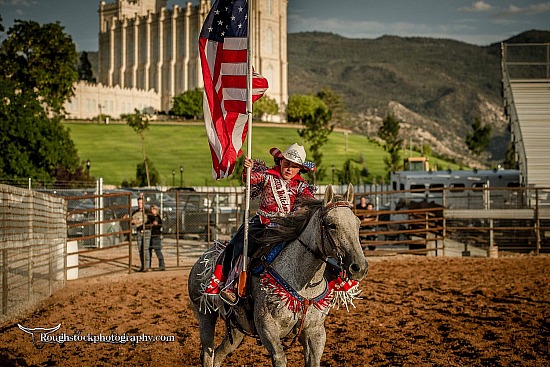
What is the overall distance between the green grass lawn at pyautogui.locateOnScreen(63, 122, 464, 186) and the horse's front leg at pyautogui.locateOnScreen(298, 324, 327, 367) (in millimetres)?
55767

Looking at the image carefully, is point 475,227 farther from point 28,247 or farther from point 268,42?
point 268,42

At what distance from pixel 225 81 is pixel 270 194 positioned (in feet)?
4.73

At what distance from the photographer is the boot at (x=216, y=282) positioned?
262 inches

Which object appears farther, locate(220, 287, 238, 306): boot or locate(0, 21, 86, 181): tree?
locate(0, 21, 86, 181): tree

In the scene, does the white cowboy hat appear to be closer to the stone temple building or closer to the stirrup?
the stirrup

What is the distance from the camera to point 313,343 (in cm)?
614

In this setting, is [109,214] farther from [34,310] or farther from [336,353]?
[336,353]

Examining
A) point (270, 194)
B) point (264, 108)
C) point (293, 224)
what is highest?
point (264, 108)

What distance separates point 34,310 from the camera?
12141 mm

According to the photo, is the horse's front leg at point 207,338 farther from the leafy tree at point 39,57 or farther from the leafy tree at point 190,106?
the leafy tree at point 190,106

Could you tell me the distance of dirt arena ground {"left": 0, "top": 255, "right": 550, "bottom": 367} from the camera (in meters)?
8.70

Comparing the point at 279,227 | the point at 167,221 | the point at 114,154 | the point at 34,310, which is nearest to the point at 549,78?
the point at 167,221

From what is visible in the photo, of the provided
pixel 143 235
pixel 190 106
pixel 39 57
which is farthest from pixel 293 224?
pixel 190 106

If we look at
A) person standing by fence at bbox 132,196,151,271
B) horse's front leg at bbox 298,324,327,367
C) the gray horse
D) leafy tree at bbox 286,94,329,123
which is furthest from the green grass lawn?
horse's front leg at bbox 298,324,327,367
